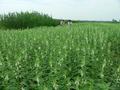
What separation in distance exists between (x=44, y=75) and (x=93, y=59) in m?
1.35

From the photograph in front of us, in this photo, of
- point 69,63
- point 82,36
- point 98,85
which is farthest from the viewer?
point 82,36

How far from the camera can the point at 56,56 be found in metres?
7.25

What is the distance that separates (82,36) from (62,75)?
510cm

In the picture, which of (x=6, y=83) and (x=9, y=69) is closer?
(x=6, y=83)

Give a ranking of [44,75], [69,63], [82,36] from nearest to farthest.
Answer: [44,75]
[69,63]
[82,36]

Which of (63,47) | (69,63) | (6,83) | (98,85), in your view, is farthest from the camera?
(63,47)

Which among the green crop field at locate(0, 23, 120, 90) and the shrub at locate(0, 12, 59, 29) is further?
the shrub at locate(0, 12, 59, 29)

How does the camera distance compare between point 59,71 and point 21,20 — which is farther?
point 21,20

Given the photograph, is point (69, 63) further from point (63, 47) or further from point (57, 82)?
point (57, 82)

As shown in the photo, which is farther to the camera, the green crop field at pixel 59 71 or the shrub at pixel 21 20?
the shrub at pixel 21 20

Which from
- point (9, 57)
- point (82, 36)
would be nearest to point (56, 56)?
point (9, 57)

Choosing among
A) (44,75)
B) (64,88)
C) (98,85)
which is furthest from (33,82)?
(98,85)

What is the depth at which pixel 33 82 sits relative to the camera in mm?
6094

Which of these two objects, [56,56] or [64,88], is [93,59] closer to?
[56,56]
